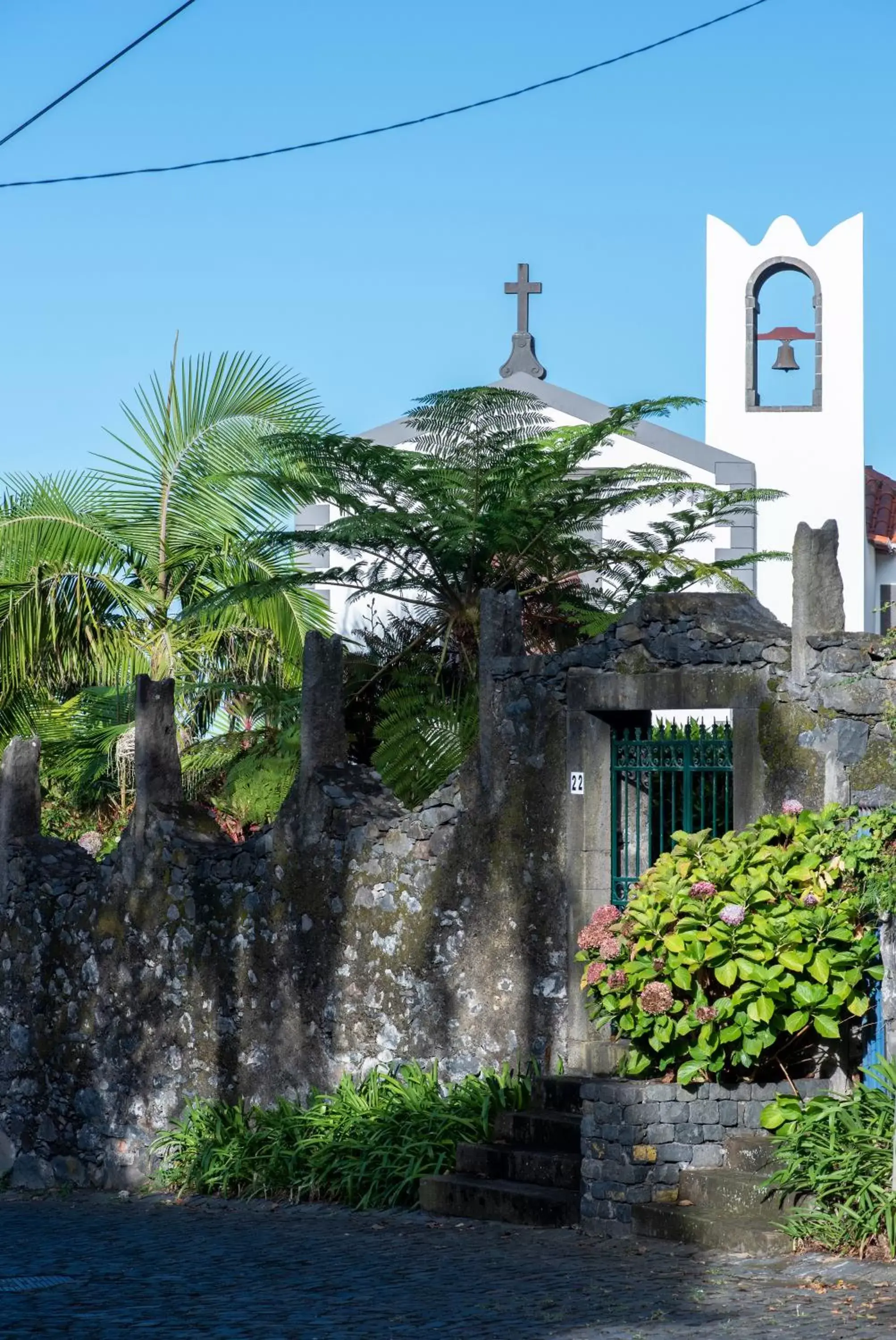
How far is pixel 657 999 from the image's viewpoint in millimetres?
9523

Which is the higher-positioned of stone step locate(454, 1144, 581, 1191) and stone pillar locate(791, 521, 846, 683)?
stone pillar locate(791, 521, 846, 683)

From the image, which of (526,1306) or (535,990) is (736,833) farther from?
(526,1306)

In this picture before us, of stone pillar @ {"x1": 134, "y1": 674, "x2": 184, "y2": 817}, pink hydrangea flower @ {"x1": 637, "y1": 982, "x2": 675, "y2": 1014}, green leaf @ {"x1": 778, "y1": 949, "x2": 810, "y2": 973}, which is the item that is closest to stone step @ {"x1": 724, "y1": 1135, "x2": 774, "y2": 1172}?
pink hydrangea flower @ {"x1": 637, "y1": 982, "x2": 675, "y2": 1014}

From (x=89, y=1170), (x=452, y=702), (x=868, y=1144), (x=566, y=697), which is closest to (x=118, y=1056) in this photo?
(x=89, y=1170)

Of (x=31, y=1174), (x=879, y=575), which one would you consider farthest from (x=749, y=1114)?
(x=879, y=575)

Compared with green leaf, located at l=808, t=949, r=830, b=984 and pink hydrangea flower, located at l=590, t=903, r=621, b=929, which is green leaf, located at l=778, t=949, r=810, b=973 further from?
pink hydrangea flower, located at l=590, t=903, r=621, b=929

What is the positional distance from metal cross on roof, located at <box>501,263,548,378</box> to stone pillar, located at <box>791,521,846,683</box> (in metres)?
13.3

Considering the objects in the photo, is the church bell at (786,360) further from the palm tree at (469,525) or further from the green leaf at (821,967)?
the green leaf at (821,967)

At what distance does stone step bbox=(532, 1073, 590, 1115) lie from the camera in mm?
11125

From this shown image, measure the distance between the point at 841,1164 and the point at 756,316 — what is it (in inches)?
690

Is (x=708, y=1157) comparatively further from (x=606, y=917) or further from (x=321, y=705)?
(x=321, y=705)

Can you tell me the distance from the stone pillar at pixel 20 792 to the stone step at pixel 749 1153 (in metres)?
7.46

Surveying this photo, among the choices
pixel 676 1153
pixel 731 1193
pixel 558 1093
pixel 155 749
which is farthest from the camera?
pixel 155 749

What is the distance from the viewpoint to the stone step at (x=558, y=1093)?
1112cm
